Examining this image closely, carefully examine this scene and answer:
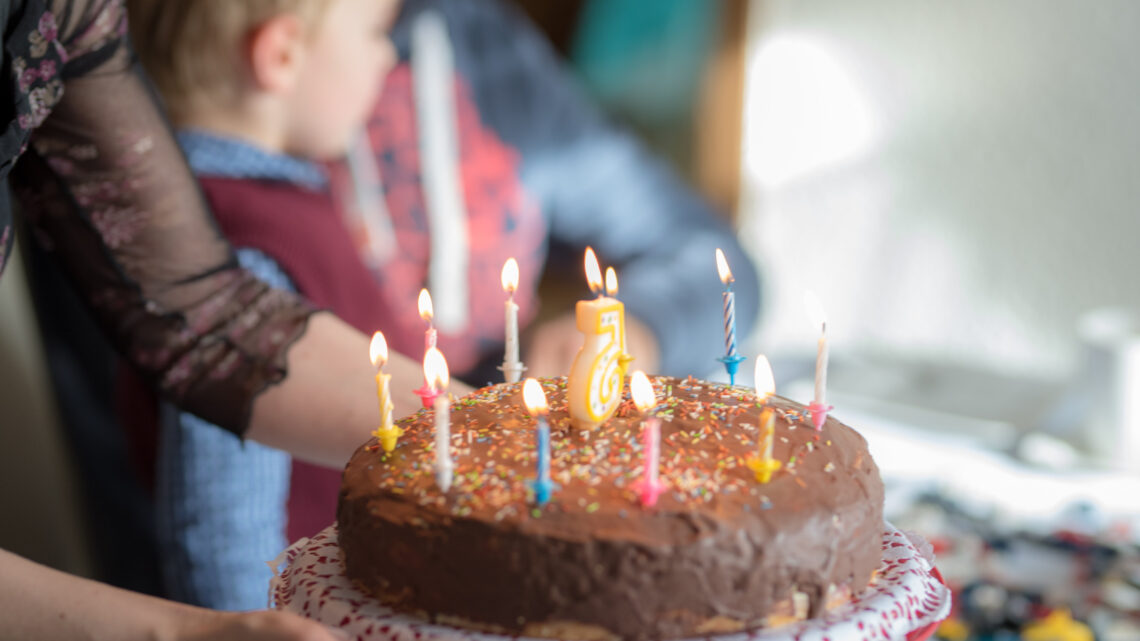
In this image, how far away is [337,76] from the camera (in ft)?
5.62

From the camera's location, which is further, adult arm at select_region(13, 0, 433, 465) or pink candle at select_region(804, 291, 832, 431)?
adult arm at select_region(13, 0, 433, 465)

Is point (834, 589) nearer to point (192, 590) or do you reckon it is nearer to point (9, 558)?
point (9, 558)

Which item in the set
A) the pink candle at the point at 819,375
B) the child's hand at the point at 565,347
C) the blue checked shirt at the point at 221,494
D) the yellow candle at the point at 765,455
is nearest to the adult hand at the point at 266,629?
the yellow candle at the point at 765,455

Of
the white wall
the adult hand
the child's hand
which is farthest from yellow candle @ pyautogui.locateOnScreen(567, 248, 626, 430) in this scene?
the white wall

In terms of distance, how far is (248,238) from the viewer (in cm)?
147

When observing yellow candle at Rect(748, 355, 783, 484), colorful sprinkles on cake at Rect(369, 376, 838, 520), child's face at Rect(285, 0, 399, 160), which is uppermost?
child's face at Rect(285, 0, 399, 160)

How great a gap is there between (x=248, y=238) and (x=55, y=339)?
1.82 ft

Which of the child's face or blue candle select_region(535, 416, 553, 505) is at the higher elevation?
the child's face

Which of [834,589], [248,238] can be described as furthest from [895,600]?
[248,238]

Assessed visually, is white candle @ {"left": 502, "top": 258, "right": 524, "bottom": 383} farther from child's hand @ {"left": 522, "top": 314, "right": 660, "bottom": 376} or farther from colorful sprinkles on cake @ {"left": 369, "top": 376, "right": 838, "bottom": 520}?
child's hand @ {"left": 522, "top": 314, "right": 660, "bottom": 376}

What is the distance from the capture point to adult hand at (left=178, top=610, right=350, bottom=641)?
2.09ft

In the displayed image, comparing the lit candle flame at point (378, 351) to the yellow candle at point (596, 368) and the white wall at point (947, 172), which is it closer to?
the yellow candle at point (596, 368)

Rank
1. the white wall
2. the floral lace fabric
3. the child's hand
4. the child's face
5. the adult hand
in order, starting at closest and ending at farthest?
the adult hand, the floral lace fabric, the child's face, the child's hand, the white wall

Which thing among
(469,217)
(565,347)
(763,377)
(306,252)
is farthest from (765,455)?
(469,217)
